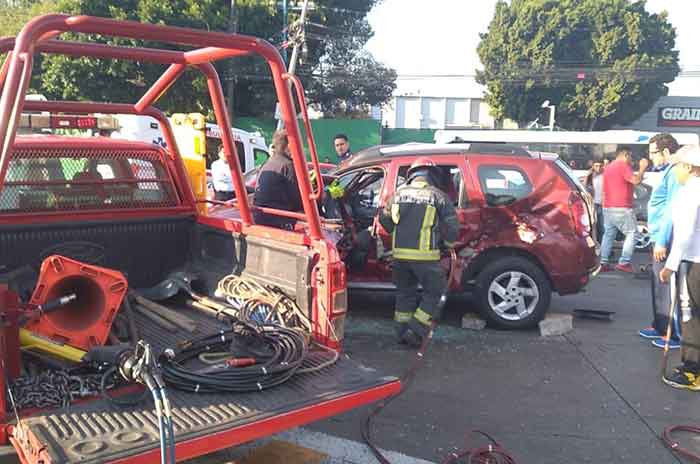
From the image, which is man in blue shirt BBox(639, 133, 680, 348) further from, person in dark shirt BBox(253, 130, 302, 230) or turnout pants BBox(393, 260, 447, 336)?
person in dark shirt BBox(253, 130, 302, 230)

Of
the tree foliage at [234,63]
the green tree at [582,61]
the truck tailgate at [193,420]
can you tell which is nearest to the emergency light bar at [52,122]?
the truck tailgate at [193,420]

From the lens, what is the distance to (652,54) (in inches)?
1384

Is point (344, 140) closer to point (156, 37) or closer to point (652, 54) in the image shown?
point (156, 37)

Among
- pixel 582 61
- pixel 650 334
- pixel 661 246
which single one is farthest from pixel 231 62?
pixel 582 61

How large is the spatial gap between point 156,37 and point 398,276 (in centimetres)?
370

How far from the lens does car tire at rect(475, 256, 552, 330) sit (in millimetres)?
6359

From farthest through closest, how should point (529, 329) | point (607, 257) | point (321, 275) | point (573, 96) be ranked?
point (573, 96) < point (607, 257) < point (529, 329) < point (321, 275)

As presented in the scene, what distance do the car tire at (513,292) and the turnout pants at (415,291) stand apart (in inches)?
25.1

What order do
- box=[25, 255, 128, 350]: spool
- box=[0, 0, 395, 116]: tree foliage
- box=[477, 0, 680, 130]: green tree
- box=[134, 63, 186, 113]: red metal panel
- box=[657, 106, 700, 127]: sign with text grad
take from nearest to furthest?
box=[25, 255, 128, 350]: spool, box=[134, 63, 186, 113]: red metal panel, box=[0, 0, 395, 116]: tree foliage, box=[477, 0, 680, 130]: green tree, box=[657, 106, 700, 127]: sign with text grad

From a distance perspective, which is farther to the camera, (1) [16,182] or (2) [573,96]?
(2) [573,96]

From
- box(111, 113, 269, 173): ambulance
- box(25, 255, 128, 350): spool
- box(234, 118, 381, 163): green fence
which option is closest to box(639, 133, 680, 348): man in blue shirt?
box(25, 255, 128, 350): spool

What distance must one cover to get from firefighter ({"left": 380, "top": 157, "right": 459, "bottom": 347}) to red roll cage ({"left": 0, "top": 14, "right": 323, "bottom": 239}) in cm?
182

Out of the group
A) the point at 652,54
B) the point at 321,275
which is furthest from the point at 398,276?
the point at 652,54

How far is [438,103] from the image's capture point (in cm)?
4878
